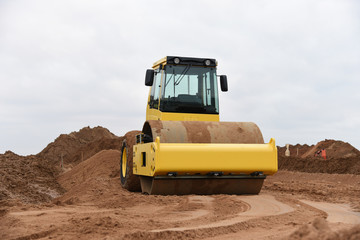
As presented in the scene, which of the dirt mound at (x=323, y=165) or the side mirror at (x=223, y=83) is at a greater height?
the side mirror at (x=223, y=83)

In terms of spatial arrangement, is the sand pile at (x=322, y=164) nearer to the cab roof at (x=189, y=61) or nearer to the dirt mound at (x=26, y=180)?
the cab roof at (x=189, y=61)

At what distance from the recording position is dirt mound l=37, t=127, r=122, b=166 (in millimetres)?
34375

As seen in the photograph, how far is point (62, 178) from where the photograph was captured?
18.9m

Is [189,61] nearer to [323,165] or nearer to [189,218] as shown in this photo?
[189,218]

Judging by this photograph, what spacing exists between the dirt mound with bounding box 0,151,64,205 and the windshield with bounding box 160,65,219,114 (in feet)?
15.4

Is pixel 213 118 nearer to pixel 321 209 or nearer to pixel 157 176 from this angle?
pixel 157 176

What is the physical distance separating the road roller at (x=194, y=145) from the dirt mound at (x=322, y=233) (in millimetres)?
4436

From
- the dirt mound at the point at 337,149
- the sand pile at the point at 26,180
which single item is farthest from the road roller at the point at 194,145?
the dirt mound at the point at 337,149

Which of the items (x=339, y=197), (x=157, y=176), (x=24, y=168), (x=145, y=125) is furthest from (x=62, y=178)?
(x=339, y=197)

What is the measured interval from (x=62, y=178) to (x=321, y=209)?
1307 centimetres

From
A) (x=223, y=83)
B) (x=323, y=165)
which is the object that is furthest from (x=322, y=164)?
(x=223, y=83)

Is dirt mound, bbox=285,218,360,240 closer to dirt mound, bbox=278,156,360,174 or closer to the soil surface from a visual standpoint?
the soil surface

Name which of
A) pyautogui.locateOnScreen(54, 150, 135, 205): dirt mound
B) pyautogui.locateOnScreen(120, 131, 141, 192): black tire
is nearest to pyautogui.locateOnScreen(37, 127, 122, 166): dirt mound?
pyautogui.locateOnScreen(54, 150, 135, 205): dirt mound

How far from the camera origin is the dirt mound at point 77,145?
34375 millimetres
